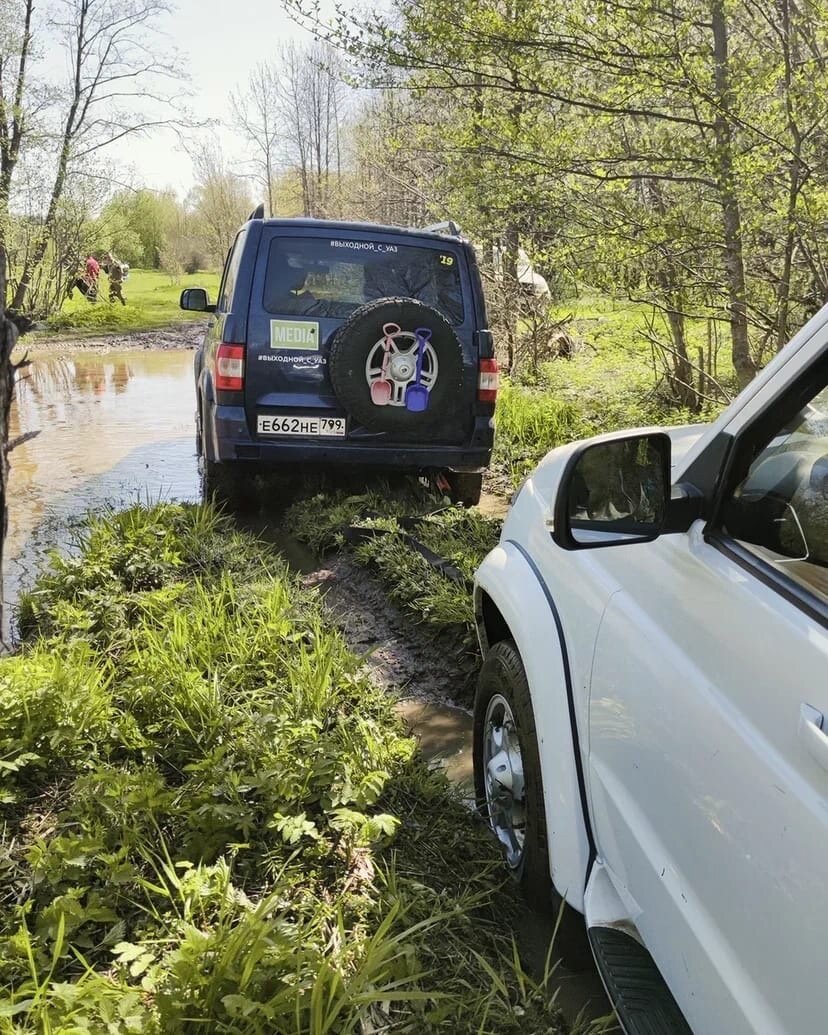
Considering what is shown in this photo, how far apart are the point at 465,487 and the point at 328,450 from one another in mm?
1280

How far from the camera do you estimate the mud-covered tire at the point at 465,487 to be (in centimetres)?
634

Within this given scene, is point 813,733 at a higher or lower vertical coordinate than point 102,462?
higher

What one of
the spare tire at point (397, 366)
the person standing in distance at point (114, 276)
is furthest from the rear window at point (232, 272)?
the person standing in distance at point (114, 276)

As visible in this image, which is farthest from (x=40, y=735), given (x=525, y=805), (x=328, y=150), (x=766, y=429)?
(x=328, y=150)

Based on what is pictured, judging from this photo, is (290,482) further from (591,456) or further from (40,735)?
(591,456)

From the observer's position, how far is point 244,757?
9.35ft

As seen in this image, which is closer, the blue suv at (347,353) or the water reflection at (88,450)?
the blue suv at (347,353)

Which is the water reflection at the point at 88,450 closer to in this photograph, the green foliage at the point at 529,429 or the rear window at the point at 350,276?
the rear window at the point at 350,276

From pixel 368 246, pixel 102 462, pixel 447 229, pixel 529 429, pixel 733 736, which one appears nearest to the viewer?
pixel 733 736

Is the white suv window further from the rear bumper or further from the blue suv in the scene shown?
the rear bumper

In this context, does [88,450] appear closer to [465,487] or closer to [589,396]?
[465,487]

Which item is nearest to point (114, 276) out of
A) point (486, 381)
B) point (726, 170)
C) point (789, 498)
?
point (486, 381)

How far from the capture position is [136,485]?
7.78 m

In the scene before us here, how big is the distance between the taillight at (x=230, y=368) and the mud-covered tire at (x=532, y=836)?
11.2ft
